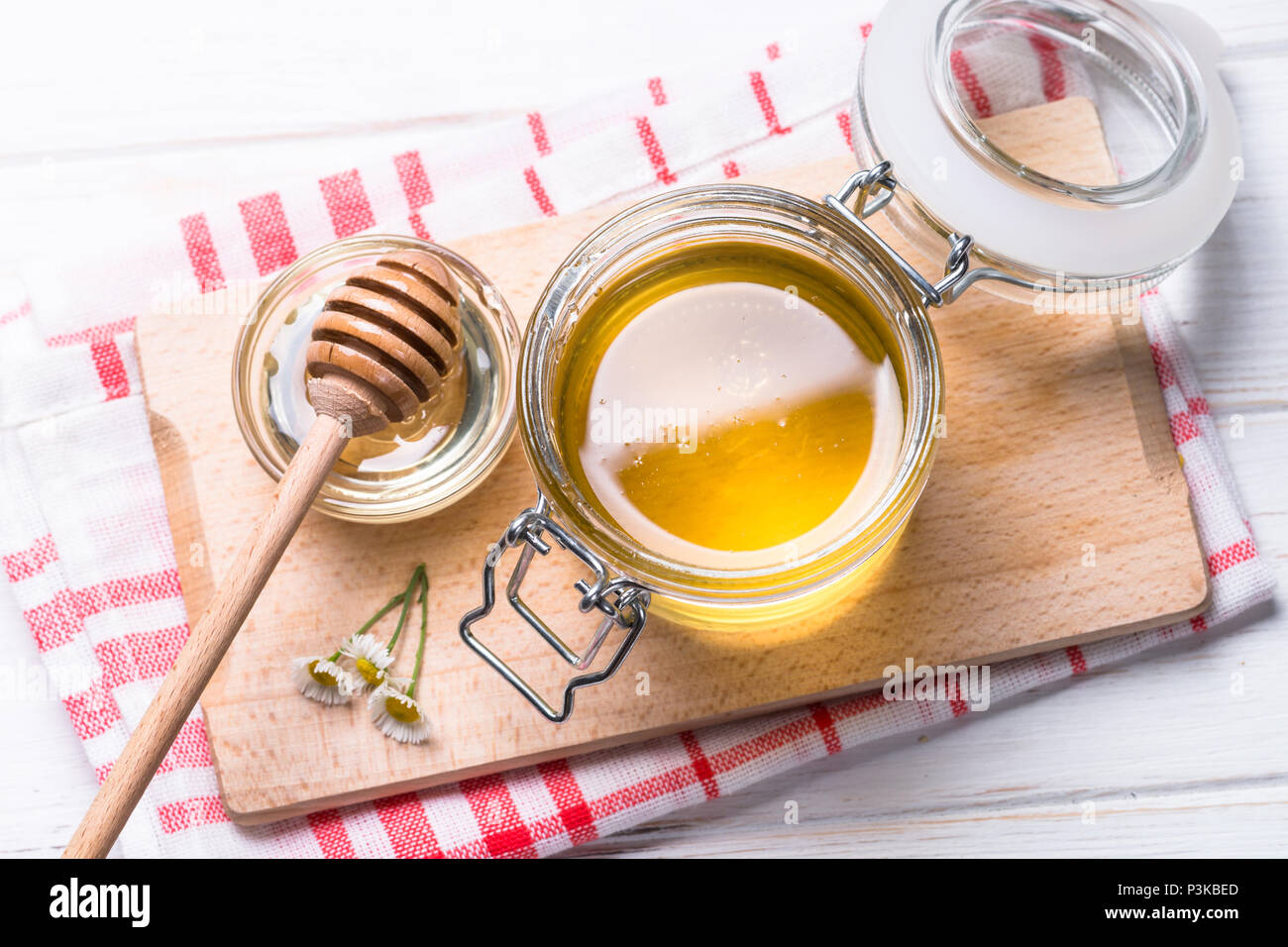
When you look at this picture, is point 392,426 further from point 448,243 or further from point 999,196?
point 999,196

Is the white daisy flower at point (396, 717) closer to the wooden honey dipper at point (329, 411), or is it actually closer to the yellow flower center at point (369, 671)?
the yellow flower center at point (369, 671)

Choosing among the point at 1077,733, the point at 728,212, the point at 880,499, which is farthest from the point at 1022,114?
the point at 1077,733

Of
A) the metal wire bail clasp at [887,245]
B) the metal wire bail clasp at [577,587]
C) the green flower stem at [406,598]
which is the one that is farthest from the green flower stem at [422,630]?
the metal wire bail clasp at [887,245]

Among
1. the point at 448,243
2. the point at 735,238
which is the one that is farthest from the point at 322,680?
the point at 735,238

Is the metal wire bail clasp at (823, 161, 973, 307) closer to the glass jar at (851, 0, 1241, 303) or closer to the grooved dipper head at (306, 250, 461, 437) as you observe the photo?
the glass jar at (851, 0, 1241, 303)

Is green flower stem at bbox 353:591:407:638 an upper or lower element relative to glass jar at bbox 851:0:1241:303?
lower

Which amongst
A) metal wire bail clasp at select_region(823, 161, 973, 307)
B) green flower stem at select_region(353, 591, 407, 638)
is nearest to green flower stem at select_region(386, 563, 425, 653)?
green flower stem at select_region(353, 591, 407, 638)
